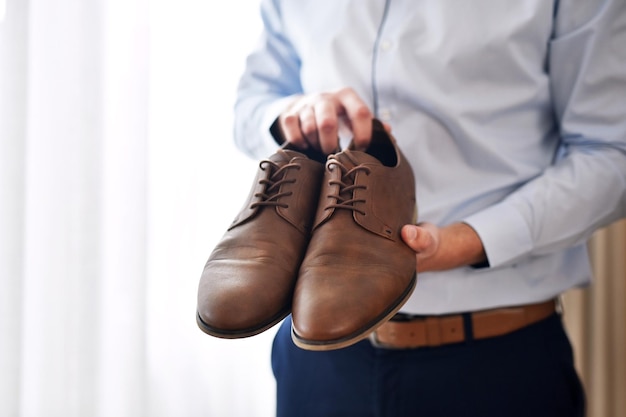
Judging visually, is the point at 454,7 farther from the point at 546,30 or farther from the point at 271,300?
the point at 271,300

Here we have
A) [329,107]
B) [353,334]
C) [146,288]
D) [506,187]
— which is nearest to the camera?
[353,334]

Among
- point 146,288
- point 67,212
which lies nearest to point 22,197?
point 67,212

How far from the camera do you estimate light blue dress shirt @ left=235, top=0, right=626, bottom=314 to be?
2.58 ft

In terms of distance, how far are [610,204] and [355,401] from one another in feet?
1.50

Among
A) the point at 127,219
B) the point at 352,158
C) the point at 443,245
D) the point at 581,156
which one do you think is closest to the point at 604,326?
Answer: the point at 581,156

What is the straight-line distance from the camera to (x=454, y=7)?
2.65 ft

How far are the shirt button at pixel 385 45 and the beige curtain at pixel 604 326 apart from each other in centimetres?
67

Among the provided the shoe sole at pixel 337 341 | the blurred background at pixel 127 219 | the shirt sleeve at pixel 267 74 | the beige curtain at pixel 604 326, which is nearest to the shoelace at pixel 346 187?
the shoe sole at pixel 337 341

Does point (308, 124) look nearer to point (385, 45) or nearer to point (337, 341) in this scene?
point (385, 45)

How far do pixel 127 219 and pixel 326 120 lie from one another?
56cm

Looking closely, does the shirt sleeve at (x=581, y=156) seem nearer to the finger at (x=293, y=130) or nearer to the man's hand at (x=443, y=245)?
the man's hand at (x=443, y=245)

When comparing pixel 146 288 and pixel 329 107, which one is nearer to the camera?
pixel 329 107

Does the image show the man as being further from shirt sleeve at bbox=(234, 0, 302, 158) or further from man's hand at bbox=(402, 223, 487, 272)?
shirt sleeve at bbox=(234, 0, 302, 158)

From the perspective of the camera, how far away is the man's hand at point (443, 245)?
0.65 meters
